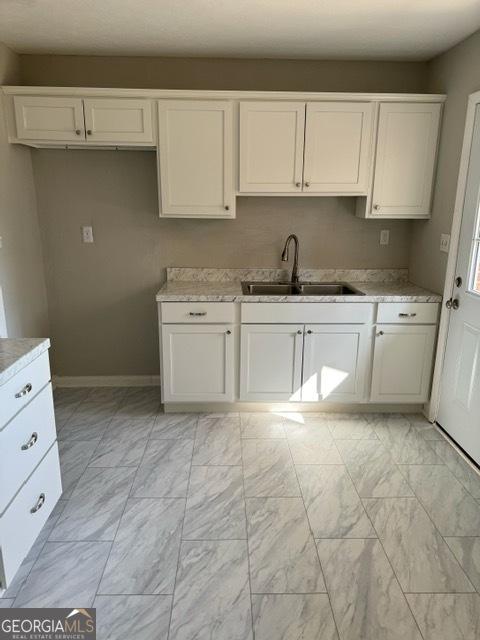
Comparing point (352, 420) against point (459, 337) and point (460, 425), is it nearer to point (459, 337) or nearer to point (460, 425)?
point (460, 425)

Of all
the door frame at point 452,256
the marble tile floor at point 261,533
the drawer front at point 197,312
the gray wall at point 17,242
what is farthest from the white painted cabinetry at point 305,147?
the marble tile floor at point 261,533

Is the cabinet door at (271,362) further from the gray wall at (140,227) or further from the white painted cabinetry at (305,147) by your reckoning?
the white painted cabinetry at (305,147)

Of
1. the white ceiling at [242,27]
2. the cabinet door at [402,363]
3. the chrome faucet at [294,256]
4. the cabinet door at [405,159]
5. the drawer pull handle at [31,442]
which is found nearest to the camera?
the drawer pull handle at [31,442]

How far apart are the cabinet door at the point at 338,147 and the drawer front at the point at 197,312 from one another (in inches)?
38.3

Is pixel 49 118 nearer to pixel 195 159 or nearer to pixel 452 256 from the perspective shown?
pixel 195 159

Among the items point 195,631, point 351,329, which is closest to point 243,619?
point 195,631

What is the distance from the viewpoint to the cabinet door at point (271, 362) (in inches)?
116

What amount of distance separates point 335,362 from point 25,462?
6.53ft

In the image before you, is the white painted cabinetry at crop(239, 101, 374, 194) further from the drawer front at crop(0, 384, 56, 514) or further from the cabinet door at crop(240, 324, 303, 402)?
the drawer front at crop(0, 384, 56, 514)

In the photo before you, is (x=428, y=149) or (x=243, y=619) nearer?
(x=243, y=619)

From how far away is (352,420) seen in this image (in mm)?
3092

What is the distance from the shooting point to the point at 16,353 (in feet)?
5.69

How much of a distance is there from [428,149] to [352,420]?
1894mm

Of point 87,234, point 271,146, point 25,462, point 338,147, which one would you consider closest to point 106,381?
point 87,234
